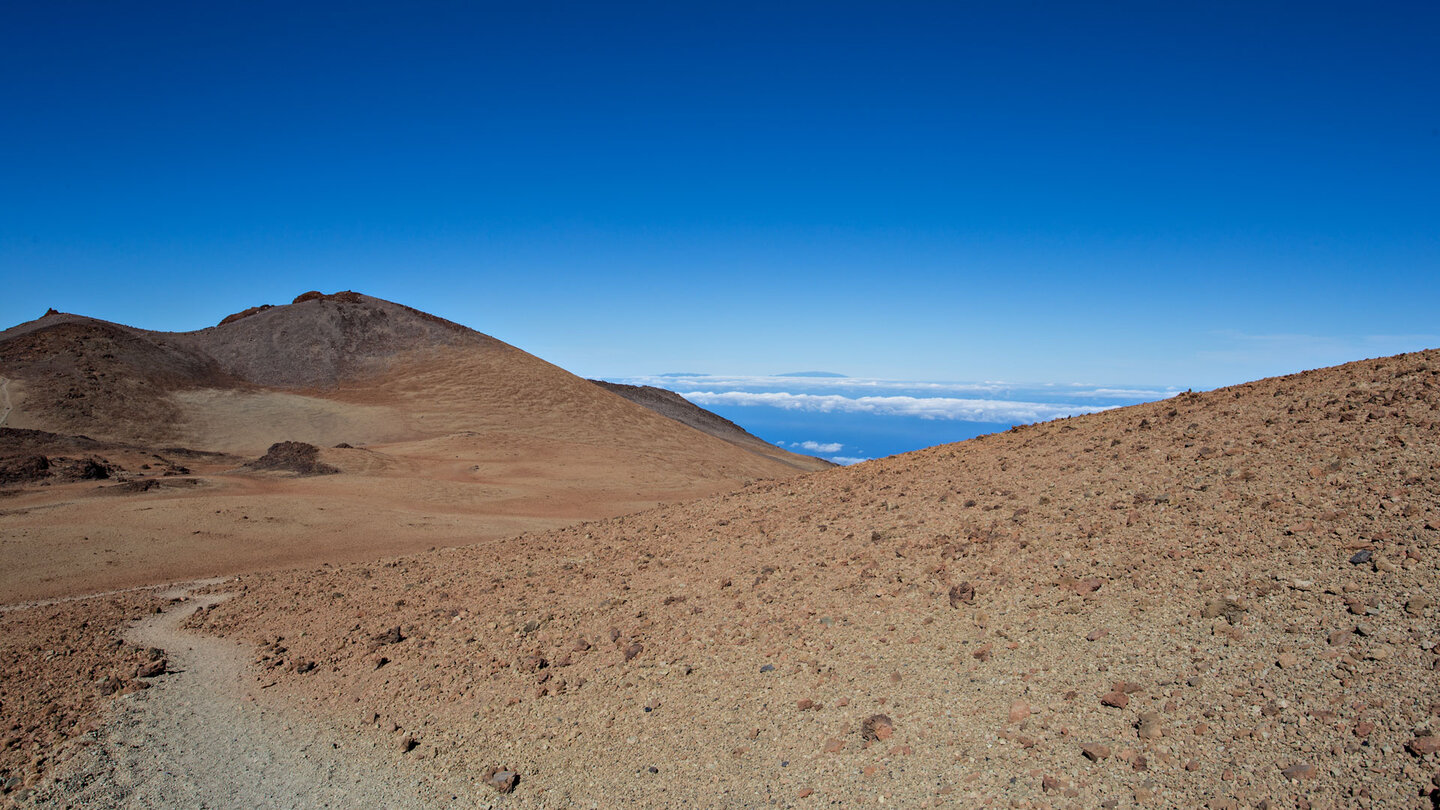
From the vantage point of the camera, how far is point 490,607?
27.2ft

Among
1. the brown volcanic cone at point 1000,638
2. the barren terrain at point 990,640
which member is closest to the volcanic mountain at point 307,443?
the brown volcanic cone at point 1000,638

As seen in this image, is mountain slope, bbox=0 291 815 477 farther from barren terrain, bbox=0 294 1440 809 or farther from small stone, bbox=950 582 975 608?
small stone, bbox=950 582 975 608

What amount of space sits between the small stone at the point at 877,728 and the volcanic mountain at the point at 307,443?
11721mm

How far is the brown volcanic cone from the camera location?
4.17 meters

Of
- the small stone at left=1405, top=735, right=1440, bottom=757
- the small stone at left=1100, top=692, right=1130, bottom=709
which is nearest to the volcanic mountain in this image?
the small stone at left=1100, top=692, right=1130, bottom=709

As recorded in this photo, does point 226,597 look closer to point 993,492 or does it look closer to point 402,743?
point 402,743

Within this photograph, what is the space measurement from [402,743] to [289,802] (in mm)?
819

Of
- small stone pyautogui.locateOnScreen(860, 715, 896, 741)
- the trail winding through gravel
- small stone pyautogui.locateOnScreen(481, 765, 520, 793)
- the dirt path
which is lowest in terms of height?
the dirt path

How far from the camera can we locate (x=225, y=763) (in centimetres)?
581

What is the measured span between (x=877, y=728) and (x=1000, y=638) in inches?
50.5

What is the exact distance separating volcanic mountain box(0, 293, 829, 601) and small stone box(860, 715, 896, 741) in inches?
461

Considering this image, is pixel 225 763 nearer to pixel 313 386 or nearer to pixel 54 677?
pixel 54 677

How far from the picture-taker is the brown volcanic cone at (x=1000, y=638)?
4172 mm

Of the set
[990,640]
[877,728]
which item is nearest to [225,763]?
[877,728]
